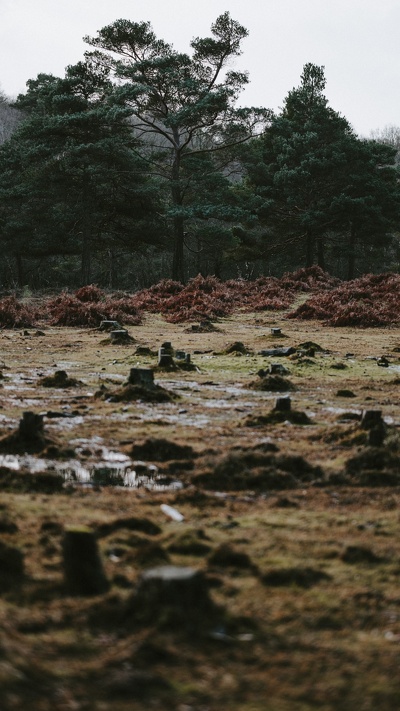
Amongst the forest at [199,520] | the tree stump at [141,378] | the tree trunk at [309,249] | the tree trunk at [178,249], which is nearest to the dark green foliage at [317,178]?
the tree trunk at [309,249]

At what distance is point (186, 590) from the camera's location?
5.72 ft

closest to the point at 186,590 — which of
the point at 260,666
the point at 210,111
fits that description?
the point at 260,666

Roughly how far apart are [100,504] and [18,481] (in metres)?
0.54

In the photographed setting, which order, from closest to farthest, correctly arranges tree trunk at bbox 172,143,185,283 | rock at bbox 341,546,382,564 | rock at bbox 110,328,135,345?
1. rock at bbox 341,546,382,564
2. rock at bbox 110,328,135,345
3. tree trunk at bbox 172,143,185,283

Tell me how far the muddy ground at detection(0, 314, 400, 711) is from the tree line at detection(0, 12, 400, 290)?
2556 centimetres

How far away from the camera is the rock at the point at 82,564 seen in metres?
1.91

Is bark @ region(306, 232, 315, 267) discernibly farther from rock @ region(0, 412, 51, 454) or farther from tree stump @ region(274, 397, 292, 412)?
rock @ region(0, 412, 51, 454)

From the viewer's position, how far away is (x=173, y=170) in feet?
111

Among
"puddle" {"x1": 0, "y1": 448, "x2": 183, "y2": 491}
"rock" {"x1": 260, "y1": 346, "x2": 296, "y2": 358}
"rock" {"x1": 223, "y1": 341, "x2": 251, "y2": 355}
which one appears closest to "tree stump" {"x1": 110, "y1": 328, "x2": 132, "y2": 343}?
"rock" {"x1": 223, "y1": 341, "x2": 251, "y2": 355}

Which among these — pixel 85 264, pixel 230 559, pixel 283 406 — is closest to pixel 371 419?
pixel 283 406

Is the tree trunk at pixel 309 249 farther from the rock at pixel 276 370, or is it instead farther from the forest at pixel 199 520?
the rock at pixel 276 370

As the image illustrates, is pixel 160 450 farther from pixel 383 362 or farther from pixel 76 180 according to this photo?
pixel 76 180

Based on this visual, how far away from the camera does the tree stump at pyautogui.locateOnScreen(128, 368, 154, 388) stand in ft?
20.1

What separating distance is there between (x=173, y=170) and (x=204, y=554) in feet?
108
